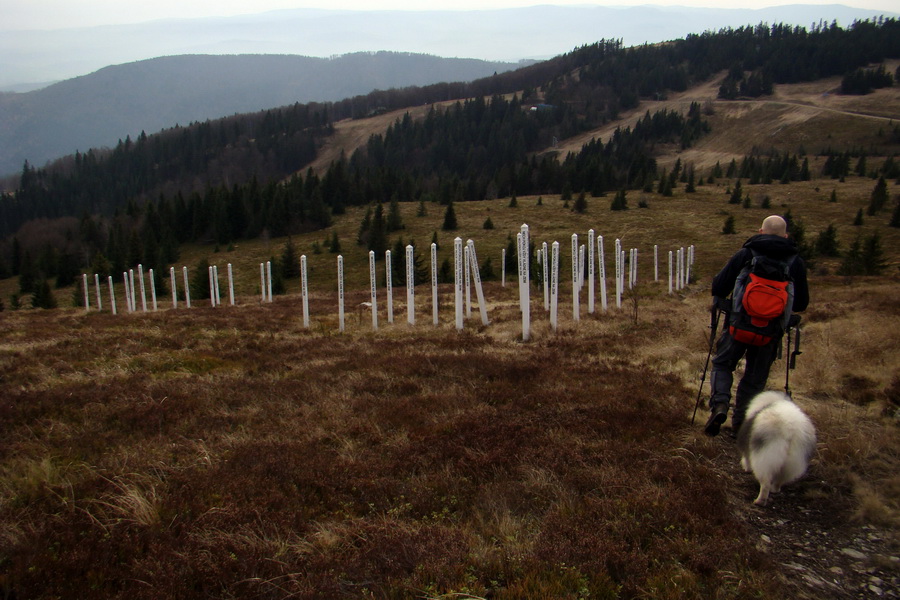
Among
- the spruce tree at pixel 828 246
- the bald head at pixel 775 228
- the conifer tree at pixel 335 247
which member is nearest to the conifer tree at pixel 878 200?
the spruce tree at pixel 828 246

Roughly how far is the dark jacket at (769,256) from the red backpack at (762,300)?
3.4 inches

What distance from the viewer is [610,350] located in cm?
1170

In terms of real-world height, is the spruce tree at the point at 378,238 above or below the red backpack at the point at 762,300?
below

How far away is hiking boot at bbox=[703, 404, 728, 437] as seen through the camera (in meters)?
6.14

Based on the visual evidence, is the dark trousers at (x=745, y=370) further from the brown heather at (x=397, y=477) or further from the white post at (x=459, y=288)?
the white post at (x=459, y=288)

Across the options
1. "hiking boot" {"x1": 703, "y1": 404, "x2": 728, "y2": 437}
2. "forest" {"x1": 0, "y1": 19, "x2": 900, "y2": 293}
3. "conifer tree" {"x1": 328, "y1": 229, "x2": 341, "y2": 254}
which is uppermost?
"forest" {"x1": 0, "y1": 19, "x2": 900, "y2": 293}

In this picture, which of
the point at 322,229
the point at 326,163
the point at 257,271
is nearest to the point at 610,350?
the point at 257,271

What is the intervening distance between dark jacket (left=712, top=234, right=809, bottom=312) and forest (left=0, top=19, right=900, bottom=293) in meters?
71.8

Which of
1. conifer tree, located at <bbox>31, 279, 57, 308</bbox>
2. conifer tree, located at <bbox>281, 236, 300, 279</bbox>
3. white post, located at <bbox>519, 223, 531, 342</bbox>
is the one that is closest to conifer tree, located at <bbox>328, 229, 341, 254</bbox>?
conifer tree, located at <bbox>281, 236, 300, 279</bbox>

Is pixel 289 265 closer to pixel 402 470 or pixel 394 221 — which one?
pixel 394 221

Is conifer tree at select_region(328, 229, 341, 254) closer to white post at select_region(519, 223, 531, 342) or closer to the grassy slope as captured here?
the grassy slope

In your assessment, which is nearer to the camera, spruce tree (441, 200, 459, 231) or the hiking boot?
the hiking boot

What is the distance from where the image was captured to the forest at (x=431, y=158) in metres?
82.4

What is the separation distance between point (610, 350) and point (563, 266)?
34707mm
